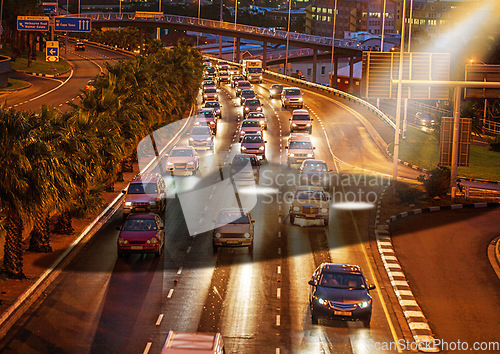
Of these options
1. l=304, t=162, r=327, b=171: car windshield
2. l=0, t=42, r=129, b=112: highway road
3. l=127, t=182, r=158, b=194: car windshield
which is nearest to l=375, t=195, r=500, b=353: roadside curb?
l=304, t=162, r=327, b=171: car windshield

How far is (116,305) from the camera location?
23.2 meters

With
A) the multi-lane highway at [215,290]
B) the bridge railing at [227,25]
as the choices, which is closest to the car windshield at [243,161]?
the multi-lane highway at [215,290]

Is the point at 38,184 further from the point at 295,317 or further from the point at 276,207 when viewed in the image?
the point at 276,207

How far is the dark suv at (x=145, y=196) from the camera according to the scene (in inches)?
1351

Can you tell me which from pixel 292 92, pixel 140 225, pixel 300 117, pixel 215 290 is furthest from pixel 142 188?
pixel 292 92

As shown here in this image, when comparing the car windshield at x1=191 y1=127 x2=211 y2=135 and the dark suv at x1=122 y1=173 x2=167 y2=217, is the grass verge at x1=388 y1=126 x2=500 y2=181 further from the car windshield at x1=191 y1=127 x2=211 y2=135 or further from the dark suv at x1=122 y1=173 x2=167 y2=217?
the dark suv at x1=122 y1=173 x2=167 y2=217

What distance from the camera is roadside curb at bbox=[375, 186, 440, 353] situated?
20875 mm

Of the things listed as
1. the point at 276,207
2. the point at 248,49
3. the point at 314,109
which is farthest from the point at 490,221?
the point at 248,49

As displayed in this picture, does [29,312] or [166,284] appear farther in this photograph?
[166,284]

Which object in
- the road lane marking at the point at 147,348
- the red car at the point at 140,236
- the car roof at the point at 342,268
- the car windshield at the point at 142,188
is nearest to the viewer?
the road lane marking at the point at 147,348

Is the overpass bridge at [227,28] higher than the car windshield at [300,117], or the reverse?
the overpass bridge at [227,28]

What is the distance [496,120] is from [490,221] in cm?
5976

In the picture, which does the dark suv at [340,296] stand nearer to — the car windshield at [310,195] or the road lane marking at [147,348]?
the road lane marking at [147,348]

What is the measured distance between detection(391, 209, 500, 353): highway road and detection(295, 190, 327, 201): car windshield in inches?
147
